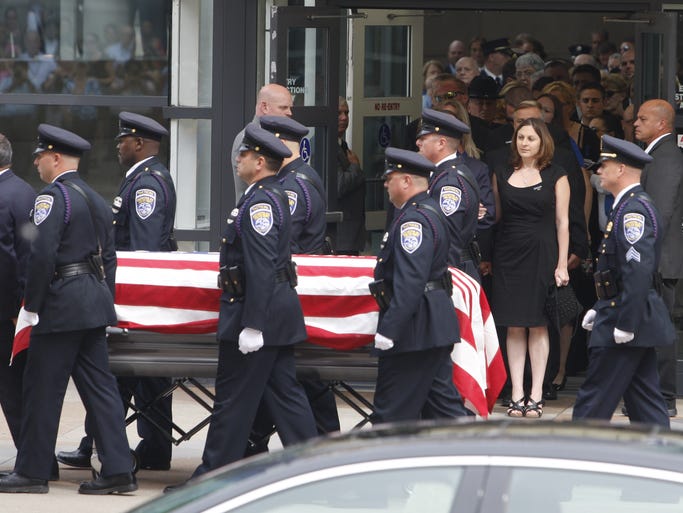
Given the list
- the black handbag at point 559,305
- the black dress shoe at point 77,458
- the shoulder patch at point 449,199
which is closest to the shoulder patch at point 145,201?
the black dress shoe at point 77,458

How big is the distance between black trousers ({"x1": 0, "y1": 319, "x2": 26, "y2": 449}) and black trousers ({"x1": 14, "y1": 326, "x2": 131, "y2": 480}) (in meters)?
0.36

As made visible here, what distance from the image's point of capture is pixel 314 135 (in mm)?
9562

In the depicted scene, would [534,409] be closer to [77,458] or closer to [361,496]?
[77,458]

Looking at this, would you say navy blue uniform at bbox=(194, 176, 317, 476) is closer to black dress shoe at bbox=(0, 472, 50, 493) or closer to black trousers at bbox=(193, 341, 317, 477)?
black trousers at bbox=(193, 341, 317, 477)

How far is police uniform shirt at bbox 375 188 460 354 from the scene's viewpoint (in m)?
6.41

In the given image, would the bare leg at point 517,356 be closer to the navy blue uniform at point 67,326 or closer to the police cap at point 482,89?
the police cap at point 482,89

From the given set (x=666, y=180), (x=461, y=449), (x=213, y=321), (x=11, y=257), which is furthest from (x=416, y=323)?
(x=461, y=449)

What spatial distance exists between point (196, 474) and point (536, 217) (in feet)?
9.98

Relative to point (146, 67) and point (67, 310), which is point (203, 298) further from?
point (146, 67)

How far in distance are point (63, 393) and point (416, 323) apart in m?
1.65

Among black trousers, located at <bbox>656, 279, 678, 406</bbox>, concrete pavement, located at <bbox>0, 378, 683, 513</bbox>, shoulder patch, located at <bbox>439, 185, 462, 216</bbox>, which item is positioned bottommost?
concrete pavement, located at <bbox>0, 378, 683, 513</bbox>

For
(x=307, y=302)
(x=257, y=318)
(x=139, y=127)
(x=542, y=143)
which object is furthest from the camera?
(x=542, y=143)

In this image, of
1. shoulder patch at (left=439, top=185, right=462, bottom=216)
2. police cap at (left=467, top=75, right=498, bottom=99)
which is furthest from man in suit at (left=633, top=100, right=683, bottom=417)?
police cap at (left=467, top=75, right=498, bottom=99)

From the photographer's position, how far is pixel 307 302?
269 inches
